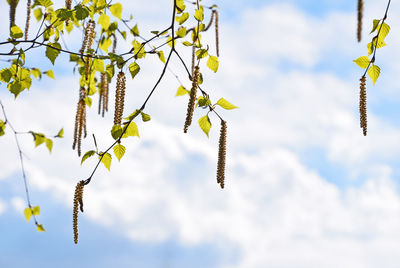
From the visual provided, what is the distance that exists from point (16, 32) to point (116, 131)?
55.5 inches

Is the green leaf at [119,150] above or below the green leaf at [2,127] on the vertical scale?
below

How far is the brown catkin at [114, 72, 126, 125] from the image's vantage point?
9.10 feet

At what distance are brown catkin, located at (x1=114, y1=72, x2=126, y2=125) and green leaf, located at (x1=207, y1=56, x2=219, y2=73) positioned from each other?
1.97 feet

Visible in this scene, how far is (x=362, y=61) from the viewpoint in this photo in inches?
101

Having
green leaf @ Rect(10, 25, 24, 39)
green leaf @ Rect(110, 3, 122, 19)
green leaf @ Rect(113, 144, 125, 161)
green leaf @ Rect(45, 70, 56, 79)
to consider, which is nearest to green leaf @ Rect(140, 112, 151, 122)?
green leaf @ Rect(113, 144, 125, 161)

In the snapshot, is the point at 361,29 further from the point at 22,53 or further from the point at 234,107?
the point at 22,53

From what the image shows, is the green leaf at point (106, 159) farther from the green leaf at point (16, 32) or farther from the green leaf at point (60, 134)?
the green leaf at point (60, 134)

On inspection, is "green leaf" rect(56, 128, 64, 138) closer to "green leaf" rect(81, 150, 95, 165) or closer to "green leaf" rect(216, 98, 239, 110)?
"green leaf" rect(81, 150, 95, 165)

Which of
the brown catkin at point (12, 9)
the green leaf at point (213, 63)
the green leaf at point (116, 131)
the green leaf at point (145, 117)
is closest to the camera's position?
the green leaf at point (116, 131)

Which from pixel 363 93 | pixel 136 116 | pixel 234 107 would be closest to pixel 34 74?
pixel 136 116

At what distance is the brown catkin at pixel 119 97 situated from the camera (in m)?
2.77

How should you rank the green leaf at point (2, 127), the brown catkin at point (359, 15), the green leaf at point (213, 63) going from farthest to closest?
the green leaf at point (2, 127), the green leaf at point (213, 63), the brown catkin at point (359, 15)

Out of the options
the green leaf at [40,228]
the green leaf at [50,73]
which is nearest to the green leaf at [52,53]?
the green leaf at [50,73]

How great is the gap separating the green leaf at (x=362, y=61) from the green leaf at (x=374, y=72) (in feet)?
0.12
